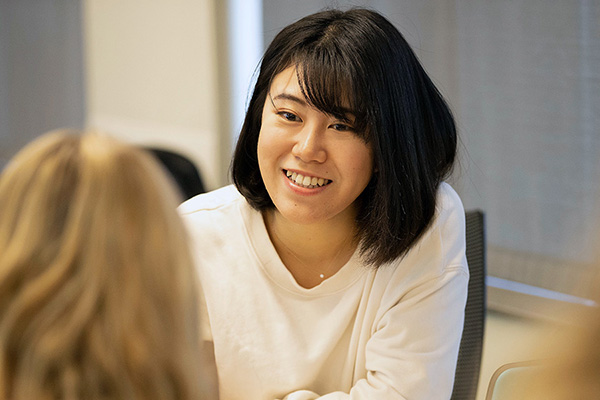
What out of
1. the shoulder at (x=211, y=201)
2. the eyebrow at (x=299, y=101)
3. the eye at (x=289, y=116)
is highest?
the eyebrow at (x=299, y=101)

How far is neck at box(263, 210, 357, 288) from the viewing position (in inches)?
67.7

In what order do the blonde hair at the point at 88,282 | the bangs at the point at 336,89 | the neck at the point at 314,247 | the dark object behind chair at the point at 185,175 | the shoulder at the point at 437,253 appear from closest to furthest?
the blonde hair at the point at 88,282, the bangs at the point at 336,89, the shoulder at the point at 437,253, the neck at the point at 314,247, the dark object behind chair at the point at 185,175

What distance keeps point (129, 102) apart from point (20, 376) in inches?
152

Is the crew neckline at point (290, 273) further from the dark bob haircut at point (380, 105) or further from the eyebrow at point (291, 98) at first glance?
the eyebrow at point (291, 98)

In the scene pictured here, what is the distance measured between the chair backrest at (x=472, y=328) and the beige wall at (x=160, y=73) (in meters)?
2.45

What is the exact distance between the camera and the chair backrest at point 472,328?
1786 mm

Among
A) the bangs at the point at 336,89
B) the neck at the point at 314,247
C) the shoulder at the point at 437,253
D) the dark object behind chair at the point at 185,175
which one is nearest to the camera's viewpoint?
the bangs at the point at 336,89

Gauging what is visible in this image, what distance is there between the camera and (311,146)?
5.03 feet

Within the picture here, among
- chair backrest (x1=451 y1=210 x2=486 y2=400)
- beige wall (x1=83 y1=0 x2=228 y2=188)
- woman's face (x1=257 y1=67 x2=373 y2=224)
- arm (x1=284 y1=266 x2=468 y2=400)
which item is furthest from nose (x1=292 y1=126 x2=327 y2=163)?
beige wall (x1=83 y1=0 x2=228 y2=188)

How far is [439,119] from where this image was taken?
165cm

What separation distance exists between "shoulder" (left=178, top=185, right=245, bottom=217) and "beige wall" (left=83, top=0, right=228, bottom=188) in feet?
7.48

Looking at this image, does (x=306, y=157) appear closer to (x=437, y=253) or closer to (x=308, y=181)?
(x=308, y=181)

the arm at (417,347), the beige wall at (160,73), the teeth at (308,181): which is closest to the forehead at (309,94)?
the teeth at (308,181)

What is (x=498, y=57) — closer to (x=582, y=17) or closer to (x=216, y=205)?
(x=582, y=17)
